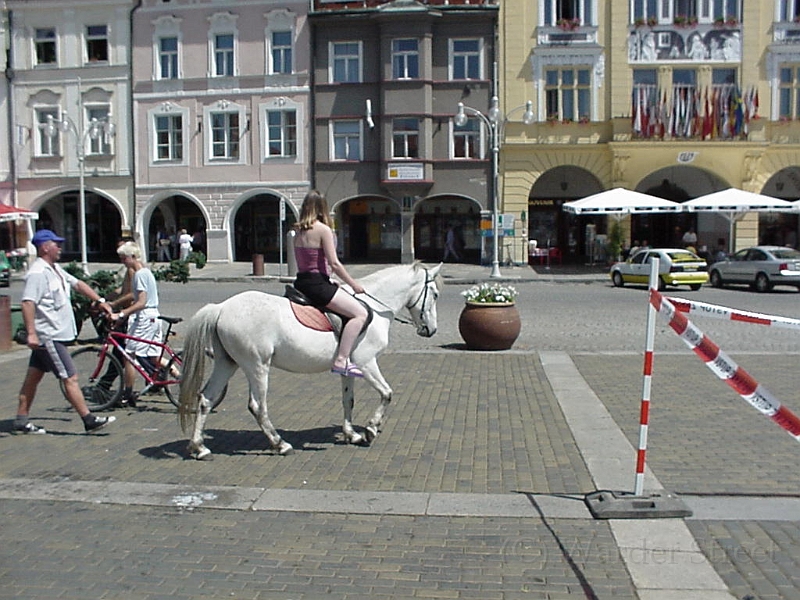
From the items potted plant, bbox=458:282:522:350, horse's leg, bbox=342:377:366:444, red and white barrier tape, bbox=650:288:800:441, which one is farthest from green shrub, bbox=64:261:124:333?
red and white barrier tape, bbox=650:288:800:441

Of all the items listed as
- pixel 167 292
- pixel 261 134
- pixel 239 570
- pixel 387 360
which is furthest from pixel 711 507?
pixel 261 134

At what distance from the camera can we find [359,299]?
24.4 feet

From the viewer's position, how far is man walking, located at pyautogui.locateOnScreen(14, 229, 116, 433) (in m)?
7.70

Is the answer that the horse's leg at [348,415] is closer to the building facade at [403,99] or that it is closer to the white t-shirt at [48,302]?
the white t-shirt at [48,302]

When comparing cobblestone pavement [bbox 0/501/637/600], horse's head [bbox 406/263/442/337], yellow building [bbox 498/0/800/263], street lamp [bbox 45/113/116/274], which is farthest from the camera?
street lamp [bbox 45/113/116/274]

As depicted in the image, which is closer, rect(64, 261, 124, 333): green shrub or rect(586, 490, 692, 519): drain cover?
rect(586, 490, 692, 519): drain cover

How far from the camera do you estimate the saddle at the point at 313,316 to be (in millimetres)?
7125

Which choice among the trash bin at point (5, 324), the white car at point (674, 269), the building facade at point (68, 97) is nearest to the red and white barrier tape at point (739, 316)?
the trash bin at point (5, 324)

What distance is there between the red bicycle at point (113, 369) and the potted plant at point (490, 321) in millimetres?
5395

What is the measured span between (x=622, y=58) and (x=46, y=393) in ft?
103

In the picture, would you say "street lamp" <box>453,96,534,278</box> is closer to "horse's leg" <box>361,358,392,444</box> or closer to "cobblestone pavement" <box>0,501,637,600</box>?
"horse's leg" <box>361,358,392,444</box>

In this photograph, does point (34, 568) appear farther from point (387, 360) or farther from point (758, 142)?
point (758, 142)

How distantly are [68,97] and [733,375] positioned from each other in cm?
3974

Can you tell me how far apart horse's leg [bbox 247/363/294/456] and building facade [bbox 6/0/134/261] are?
1362 inches
